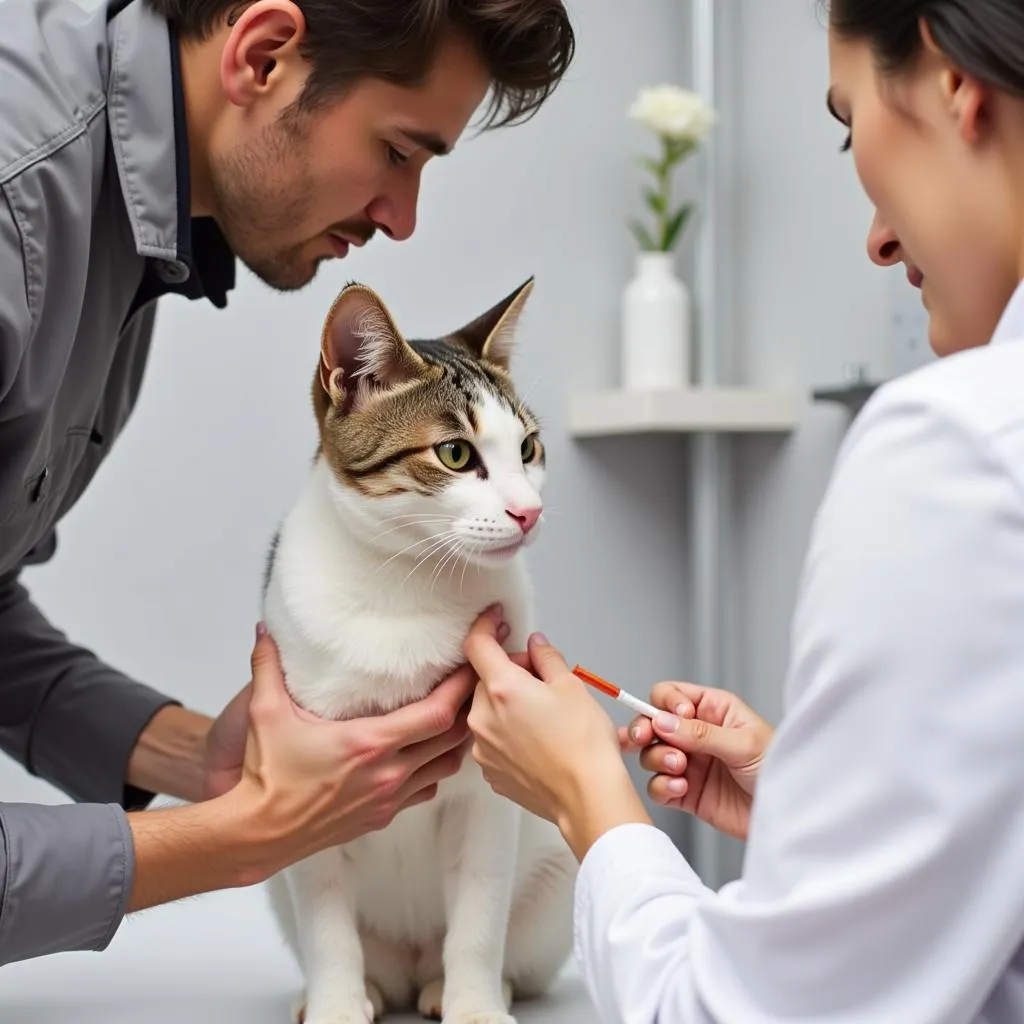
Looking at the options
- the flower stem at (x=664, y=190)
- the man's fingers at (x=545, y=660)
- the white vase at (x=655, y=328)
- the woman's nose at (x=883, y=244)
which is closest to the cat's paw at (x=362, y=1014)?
the man's fingers at (x=545, y=660)

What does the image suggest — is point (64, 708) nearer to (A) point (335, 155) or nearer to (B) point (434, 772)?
(B) point (434, 772)

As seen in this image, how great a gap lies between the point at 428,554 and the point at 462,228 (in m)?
1.42

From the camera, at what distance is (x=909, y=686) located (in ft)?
1.95

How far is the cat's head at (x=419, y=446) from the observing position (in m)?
1.19

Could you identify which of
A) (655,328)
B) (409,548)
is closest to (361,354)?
(409,548)

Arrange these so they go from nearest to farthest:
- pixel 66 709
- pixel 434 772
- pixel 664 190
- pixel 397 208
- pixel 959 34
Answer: pixel 959 34 → pixel 434 772 → pixel 397 208 → pixel 66 709 → pixel 664 190

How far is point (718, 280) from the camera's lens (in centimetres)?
260

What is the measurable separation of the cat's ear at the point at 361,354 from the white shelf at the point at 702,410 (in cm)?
118

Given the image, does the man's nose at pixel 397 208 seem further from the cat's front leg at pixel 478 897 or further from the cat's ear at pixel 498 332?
the cat's front leg at pixel 478 897

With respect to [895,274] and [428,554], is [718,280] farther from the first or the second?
[428,554]

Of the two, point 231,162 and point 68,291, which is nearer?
point 68,291

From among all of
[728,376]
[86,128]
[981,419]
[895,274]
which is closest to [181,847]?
[86,128]

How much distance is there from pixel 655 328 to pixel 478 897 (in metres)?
1.54

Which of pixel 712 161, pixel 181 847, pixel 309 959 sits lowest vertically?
pixel 309 959
